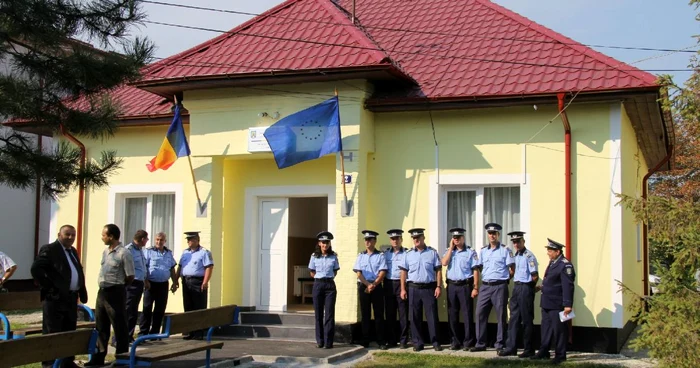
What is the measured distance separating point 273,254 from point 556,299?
211 inches

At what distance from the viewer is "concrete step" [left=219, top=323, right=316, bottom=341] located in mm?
13437

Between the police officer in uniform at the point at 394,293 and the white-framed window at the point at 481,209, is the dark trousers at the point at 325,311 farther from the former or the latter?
the white-framed window at the point at 481,209

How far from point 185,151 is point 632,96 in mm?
7330

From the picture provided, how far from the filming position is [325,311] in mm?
12648

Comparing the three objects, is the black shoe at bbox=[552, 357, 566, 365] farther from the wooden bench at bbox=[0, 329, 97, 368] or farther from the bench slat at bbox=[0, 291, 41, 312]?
the bench slat at bbox=[0, 291, 41, 312]

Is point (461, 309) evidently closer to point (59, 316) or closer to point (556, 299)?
point (556, 299)

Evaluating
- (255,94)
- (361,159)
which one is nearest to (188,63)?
(255,94)

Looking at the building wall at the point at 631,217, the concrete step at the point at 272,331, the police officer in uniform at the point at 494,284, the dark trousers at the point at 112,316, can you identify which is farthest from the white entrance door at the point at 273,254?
the building wall at the point at 631,217

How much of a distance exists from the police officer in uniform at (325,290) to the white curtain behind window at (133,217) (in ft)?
15.6

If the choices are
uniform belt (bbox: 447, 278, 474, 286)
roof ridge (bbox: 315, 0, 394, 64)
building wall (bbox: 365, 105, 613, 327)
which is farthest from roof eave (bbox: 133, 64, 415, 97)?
uniform belt (bbox: 447, 278, 474, 286)

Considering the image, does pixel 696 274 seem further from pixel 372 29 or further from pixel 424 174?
pixel 372 29

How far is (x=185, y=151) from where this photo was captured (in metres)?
14.4

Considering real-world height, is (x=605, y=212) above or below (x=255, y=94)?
below

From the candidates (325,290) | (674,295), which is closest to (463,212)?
(325,290)
